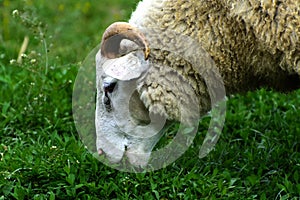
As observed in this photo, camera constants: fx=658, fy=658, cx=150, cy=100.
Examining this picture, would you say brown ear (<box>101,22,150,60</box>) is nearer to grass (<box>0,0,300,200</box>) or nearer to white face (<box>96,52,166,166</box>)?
white face (<box>96,52,166,166</box>)

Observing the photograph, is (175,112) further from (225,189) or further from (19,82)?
(19,82)

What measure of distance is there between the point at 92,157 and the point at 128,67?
728 mm

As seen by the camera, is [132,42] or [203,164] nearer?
[132,42]

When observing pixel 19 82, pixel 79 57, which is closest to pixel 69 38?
pixel 79 57

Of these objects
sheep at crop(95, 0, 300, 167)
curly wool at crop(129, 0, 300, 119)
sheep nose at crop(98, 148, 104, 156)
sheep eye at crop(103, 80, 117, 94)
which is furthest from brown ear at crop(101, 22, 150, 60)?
sheep nose at crop(98, 148, 104, 156)

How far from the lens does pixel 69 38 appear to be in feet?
26.2

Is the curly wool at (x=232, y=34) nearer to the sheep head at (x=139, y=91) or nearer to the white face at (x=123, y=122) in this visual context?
the sheep head at (x=139, y=91)

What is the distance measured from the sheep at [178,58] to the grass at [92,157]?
32cm

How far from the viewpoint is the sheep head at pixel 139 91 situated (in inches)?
174

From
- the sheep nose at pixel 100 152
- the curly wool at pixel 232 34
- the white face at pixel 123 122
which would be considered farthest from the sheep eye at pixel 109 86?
the sheep nose at pixel 100 152

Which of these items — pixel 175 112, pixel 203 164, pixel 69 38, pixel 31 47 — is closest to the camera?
pixel 175 112

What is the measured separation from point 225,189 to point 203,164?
1.81 ft

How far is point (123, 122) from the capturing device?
461cm

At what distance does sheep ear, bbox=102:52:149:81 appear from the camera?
4.40m
